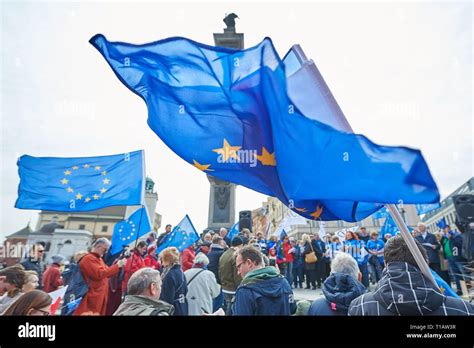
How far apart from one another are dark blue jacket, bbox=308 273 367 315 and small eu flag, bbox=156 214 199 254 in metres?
6.04

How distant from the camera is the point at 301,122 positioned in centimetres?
280

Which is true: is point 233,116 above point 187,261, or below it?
above

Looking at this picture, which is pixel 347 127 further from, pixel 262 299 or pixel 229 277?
pixel 229 277

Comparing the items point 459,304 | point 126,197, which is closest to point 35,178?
point 126,197

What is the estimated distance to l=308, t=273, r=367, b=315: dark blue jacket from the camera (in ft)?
7.84

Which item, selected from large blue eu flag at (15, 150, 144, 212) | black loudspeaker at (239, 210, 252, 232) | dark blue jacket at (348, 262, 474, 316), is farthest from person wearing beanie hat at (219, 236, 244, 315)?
black loudspeaker at (239, 210, 252, 232)

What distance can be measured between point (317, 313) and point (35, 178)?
6.02 metres

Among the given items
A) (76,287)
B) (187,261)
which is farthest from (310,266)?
(76,287)

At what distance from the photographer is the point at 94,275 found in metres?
4.62

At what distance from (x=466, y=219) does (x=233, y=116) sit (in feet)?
24.8

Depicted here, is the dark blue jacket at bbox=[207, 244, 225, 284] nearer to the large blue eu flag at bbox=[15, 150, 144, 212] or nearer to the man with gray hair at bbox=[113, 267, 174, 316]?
the large blue eu flag at bbox=[15, 150, 144, 212]
